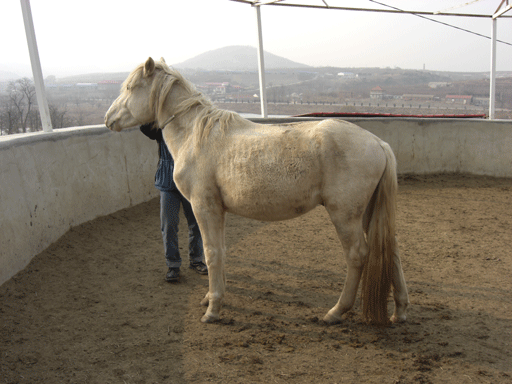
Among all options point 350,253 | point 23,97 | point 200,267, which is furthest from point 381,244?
point 23,97

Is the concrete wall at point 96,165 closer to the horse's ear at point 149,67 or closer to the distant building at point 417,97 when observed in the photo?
the distant building at point 417,97

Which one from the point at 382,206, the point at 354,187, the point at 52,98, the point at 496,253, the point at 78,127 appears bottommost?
the point at 496,253

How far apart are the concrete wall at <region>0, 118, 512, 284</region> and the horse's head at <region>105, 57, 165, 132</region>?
4.30 ft

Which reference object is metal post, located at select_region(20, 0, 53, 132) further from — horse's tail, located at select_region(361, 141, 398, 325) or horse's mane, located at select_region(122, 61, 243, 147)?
horse's tail, located at select_region(361, 141, 398, 325)

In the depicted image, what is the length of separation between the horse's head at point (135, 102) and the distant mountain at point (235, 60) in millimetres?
5344

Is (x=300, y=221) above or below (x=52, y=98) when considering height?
below

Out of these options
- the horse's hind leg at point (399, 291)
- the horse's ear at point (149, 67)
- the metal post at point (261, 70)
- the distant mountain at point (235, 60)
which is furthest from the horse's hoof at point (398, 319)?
the distant mountain at point (235, 60)

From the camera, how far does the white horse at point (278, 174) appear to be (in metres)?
2.98

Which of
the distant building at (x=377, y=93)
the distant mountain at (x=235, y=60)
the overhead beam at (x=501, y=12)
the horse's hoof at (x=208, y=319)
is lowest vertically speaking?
the horse's hoof at (x=208, y=319)

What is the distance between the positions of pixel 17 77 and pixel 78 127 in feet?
3.08

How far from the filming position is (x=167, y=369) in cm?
273

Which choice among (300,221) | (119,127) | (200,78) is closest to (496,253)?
(300,221)

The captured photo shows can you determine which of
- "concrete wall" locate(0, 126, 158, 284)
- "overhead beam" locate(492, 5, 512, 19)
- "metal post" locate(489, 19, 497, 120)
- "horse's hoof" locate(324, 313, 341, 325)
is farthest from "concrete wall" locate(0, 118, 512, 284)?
"horse's hoof" locate(324, 313, 341, 325)

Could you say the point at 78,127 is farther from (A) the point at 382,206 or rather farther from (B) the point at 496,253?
(B) the point at 496,253
